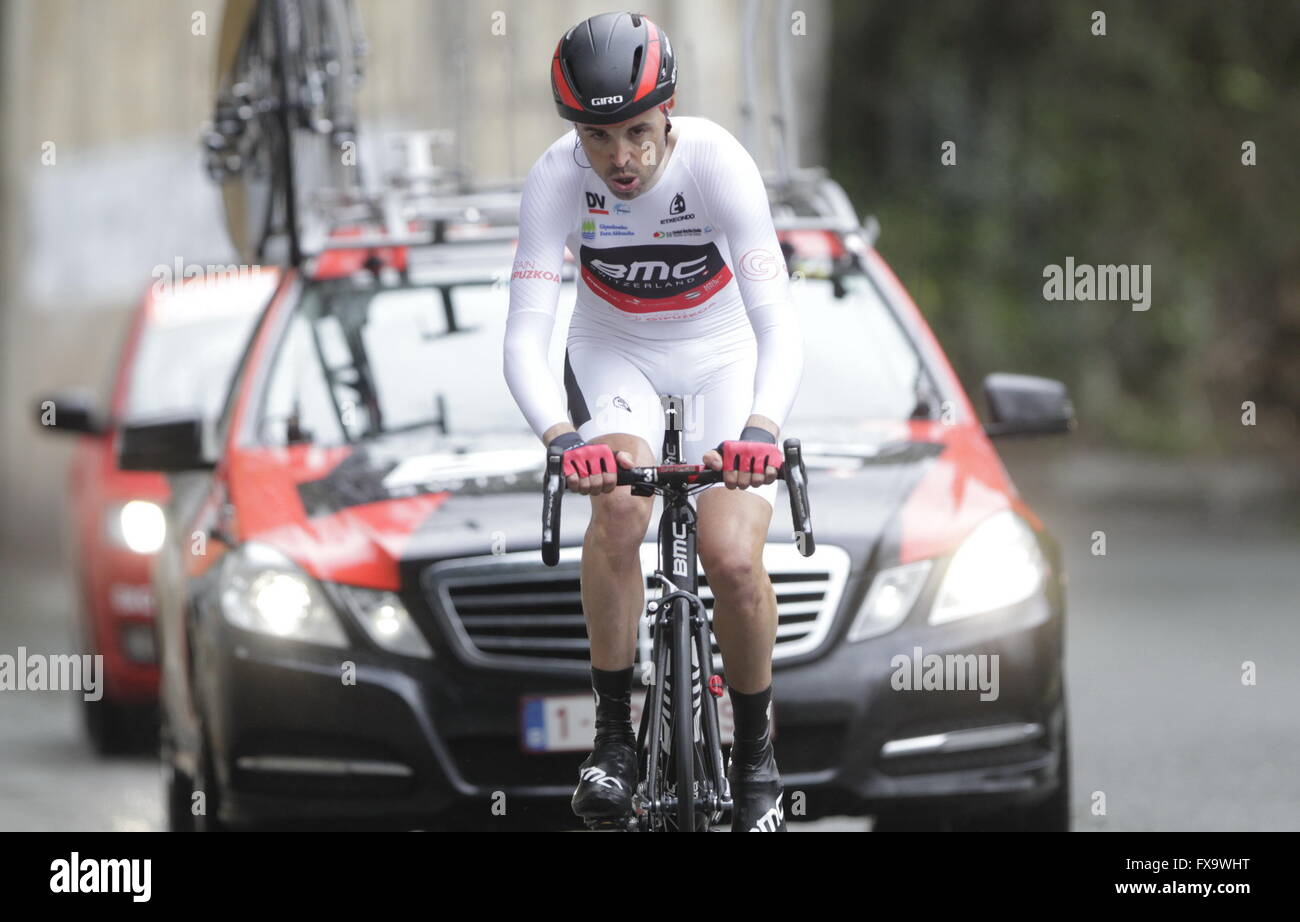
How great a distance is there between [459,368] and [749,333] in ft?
5.29

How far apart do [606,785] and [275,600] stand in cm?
134

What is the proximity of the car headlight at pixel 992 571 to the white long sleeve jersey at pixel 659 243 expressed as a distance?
114cm

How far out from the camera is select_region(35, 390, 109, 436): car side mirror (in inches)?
392

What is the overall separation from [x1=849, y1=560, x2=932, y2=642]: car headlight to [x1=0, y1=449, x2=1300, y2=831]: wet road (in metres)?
1.72

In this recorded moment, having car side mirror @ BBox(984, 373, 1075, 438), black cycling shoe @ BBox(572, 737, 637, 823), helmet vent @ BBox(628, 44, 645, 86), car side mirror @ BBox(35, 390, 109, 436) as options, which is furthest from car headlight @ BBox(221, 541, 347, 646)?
car side mirror @ BBox(35, 390, 109, 436)

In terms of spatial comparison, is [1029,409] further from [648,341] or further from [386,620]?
[386,620]

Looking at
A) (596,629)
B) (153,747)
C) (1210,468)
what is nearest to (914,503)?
(596,629)

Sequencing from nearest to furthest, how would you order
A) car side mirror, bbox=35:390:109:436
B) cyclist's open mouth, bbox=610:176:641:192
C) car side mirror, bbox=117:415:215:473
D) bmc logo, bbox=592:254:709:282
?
cyclist's open mouth, bbox=610:176:641:192 → bmc logo, bbox=592:254:709:282 → car side mirror, bbox=117:415:215:473 → car side mirror, bbox=35:390:109:436

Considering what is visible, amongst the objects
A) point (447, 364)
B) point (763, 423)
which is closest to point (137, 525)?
point (447, 364)

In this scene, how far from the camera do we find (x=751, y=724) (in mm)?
5395

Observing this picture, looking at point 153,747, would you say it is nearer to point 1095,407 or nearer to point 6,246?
point 6,246

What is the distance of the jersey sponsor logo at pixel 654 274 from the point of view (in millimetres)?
5473

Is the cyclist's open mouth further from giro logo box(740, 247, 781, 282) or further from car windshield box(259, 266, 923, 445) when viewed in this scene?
car windshield box(259, 266, 923, 445)

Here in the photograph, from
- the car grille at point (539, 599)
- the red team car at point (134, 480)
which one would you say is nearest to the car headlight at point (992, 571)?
the car grille at point (539, 599)
